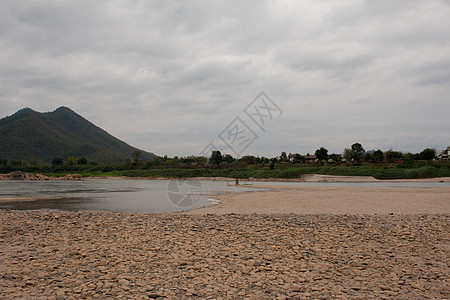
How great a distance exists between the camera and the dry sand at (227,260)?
529 cm

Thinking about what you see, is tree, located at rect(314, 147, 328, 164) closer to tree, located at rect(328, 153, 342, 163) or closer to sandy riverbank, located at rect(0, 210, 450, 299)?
tree, located at rect(328, 153, 342, 163)

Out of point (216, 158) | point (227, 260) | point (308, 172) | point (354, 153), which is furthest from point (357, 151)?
point (227, 260)

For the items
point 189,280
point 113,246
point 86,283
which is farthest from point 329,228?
point 86,283

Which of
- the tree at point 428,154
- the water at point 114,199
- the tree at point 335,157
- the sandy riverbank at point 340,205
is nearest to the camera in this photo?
the sandy riverbank at point 340,205

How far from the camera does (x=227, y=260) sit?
6.94 metres

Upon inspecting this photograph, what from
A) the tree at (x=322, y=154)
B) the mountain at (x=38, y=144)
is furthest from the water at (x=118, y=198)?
the mountain at (x=38, y=144)

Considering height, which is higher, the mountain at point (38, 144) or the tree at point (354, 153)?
Answer: the mountain at point (38, 144)

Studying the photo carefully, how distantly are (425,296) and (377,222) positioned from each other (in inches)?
260

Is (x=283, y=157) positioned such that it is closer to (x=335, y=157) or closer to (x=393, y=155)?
(x=335, y=157)

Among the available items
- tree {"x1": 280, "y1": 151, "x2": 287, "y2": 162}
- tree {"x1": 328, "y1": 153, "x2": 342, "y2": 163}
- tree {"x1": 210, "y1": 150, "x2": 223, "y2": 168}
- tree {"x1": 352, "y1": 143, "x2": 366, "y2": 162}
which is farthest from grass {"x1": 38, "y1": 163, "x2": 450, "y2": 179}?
tree {"x1": 280, "y1": 151, "x2": 287, "y2": 162}

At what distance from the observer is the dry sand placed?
5.29 metres

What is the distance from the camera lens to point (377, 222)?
440 inches

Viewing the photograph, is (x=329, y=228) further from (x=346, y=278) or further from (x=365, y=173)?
(x=365, y=173)

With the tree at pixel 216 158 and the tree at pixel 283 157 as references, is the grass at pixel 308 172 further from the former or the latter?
the tree at pixel 283 157
